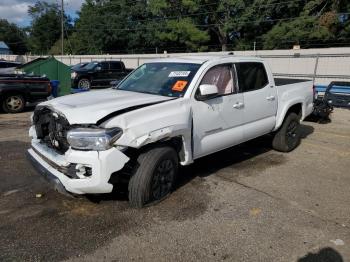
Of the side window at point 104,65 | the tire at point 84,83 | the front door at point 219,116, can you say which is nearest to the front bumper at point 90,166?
the front door at point 219,116

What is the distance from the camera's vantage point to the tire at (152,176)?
427cm

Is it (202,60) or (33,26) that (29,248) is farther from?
(33,26)

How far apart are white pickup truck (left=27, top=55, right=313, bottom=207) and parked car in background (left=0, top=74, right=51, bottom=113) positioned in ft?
22.0

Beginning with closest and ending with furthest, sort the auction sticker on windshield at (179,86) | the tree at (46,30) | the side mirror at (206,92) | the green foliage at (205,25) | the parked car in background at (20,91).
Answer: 1. the side mirror at (206,92)
2. the auction sticker on windshield at (179,86)
3. the parked car in background at (20,91)
4. the green foliage at (205,25)
5. the tree at (46,30)

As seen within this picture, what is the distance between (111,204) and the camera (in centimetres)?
458

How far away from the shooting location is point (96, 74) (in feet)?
64.3

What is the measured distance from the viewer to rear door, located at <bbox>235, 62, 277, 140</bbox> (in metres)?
5.86

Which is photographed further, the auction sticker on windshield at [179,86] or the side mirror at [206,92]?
the auction sticker on windshield at [179,86]

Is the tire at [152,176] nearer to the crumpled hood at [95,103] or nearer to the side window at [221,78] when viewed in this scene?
the crumpled hood at [95,103]

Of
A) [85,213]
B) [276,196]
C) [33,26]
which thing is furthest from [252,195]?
[33,26]

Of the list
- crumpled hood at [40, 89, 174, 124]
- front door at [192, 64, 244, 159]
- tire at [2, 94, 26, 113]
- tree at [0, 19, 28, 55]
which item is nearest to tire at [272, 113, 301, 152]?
front door at [192, 64, 244, 159]

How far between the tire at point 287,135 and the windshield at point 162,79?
102 inches

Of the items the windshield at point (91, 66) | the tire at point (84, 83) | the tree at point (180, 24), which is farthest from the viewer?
the tree at point (180, 24)

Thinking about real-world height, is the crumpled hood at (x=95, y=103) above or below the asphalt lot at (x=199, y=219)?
above
